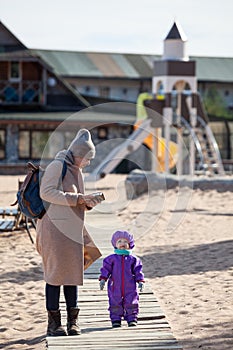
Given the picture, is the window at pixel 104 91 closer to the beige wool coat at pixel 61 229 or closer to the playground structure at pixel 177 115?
the playground structure at pixel 177 115

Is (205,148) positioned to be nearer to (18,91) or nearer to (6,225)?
(18,91)

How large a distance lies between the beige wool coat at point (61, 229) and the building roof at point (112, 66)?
4122 centimetres

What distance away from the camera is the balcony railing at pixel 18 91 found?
35312 mm

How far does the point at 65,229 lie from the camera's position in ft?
22.3

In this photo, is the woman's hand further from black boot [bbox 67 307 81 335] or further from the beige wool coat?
black boot [bbox 67 307 81 335]

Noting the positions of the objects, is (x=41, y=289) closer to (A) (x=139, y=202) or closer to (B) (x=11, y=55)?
(A) (x=139, y=202)

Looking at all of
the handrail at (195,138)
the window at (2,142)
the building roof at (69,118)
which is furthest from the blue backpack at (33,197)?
the window at (2,142)

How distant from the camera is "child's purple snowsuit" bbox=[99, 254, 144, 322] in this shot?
23.4ft

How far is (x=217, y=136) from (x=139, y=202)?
2131 cm

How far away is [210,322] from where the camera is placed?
24.7 feet

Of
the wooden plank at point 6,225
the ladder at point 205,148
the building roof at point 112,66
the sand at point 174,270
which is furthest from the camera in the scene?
the building roof at point 112,66

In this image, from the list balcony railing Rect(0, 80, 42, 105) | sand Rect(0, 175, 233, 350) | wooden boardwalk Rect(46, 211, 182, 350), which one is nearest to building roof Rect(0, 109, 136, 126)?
balcony railing Rect(0, 80, 42, 105)

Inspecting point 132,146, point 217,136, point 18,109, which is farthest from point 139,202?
point 217,136

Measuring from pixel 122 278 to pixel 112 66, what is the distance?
4340 centimetres
